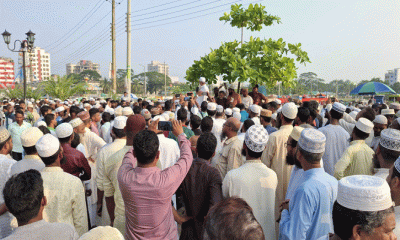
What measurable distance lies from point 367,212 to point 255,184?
4.49ft

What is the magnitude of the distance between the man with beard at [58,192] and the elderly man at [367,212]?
2368 millimetres

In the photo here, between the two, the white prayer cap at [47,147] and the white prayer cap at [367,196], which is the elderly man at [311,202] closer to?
the white prayer cap at [367,196]

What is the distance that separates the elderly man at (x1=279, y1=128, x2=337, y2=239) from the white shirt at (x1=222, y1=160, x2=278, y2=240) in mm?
350

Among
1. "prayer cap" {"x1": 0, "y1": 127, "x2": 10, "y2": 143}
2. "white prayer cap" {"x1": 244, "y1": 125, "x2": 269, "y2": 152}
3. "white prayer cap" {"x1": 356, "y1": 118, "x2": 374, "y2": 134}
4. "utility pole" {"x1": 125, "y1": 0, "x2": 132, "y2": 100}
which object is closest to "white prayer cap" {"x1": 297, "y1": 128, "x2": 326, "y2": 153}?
"white prayer cap" {"x1": 244, "y1": 125, "x2": 269, "y2": 152}

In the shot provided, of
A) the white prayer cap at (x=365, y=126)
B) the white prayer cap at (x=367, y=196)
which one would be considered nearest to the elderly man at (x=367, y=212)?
the white prayer cap at (x=367, y=196)

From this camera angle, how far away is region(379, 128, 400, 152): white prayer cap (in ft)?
8.68

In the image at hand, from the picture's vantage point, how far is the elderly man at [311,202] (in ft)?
7.56

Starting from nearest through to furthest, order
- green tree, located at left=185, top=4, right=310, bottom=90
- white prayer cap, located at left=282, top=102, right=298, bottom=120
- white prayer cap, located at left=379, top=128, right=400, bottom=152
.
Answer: white prayer cap, located at left=379, top=128, right=400, bottom=152, white prayer cap, located at left=282, top=102, right=298, bottom=120, green tree, located at left=185, top=4, right=310, bottom=90

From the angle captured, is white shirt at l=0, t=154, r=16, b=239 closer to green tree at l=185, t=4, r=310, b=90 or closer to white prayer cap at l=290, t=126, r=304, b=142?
white prayer cap at l=290, t=126, r=304, b=142

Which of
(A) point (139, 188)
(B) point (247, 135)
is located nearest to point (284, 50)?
(B) point (247, 135)

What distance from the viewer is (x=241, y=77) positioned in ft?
29.6

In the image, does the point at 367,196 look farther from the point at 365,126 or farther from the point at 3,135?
the point at 3,135

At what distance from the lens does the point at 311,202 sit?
90.9 inches

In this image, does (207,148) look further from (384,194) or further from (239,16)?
(239,16)
